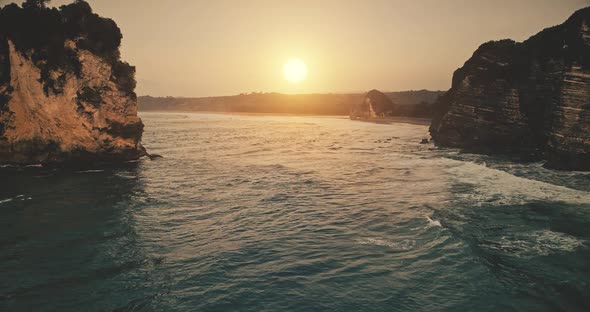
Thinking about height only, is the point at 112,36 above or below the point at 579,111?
above

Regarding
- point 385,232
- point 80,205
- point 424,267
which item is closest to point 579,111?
point 385,232

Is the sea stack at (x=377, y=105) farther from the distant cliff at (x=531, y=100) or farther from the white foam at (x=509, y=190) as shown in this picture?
the white foam at (x=509, y=190)

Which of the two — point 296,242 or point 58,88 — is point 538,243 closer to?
point 296,242

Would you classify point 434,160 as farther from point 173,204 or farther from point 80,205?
point 80,205

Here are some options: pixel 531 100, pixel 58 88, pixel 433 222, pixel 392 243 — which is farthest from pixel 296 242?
pixel 531 100

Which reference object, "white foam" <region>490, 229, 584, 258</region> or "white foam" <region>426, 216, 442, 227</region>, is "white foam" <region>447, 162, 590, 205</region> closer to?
"white foam" <region>426, 216, 442, 227</region>

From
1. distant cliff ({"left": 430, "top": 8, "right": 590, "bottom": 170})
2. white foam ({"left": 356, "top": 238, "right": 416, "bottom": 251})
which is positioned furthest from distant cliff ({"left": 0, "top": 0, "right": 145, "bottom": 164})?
distant cliff ({"left": 430, "top": 8, "right": 590, "bottom": 170})
